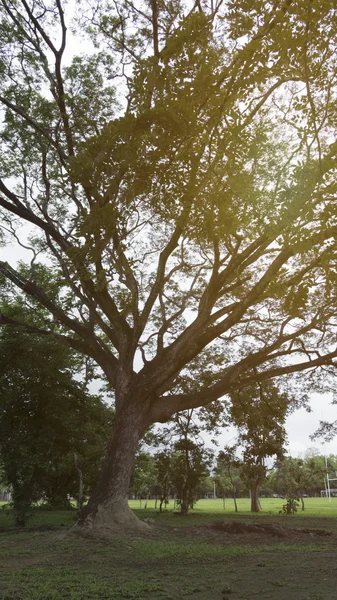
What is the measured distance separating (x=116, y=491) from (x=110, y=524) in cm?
66

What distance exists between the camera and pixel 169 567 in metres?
5.70

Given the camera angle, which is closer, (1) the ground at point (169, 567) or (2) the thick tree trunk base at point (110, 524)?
(1) the ground at point (169, 567)

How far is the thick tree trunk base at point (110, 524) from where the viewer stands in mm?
8609

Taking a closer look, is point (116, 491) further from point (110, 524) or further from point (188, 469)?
point (188, 469)

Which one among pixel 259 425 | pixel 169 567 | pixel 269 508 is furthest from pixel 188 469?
pixel 269 508

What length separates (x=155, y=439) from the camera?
2284cm

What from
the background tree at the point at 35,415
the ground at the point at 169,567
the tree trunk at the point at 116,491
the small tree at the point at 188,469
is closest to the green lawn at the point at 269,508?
the small tree at the point at 188,469

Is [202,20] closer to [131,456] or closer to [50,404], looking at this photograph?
[131,456]

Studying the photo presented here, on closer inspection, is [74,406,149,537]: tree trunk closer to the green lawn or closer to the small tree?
the small tree

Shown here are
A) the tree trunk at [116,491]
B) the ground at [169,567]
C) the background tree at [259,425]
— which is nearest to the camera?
the ground at [169,567]

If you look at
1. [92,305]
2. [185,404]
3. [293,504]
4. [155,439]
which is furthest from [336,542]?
[293,504]

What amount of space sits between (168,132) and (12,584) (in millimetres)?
5587

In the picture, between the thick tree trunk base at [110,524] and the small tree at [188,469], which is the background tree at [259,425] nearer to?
the small tree at [188,469]

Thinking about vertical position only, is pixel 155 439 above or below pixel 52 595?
above
